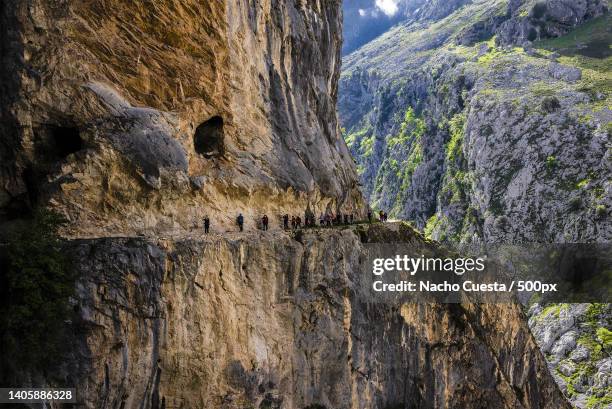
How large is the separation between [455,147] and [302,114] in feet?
289

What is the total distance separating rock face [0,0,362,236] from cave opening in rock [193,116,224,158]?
6 centimetres

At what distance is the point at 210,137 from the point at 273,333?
10.7m

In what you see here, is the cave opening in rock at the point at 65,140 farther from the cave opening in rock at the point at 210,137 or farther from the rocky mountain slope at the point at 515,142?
the rocky mountain slope at the point at 515,142

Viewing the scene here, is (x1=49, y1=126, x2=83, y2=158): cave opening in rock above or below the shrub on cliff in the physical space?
above

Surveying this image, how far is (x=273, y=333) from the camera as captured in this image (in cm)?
2811

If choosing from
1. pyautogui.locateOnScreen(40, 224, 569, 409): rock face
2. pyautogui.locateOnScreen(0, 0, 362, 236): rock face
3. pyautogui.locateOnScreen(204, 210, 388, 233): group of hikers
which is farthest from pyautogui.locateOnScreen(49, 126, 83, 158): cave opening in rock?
pyautogui.locateOnScreen(204, 210, 388, 233): group of hikers

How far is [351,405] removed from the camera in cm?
3133

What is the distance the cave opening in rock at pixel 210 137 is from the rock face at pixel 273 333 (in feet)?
18.2

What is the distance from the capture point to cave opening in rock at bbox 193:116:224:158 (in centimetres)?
3005

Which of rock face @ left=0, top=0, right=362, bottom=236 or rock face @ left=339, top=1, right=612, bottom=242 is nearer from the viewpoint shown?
rock face @ left=0, top=0, right=362, bottom=236

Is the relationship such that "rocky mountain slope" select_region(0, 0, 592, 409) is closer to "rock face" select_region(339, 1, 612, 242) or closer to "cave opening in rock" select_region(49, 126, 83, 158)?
"cave opening in rock" select_region(49, 126, 83, 158)

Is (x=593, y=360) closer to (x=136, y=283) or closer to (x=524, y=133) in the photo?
(x=524, y=133)

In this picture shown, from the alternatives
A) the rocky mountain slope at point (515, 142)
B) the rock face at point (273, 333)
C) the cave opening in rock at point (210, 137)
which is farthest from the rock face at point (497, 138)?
the cave opening in rock at point (210, 137)

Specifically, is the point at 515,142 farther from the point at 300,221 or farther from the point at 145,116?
the point at 145,116
